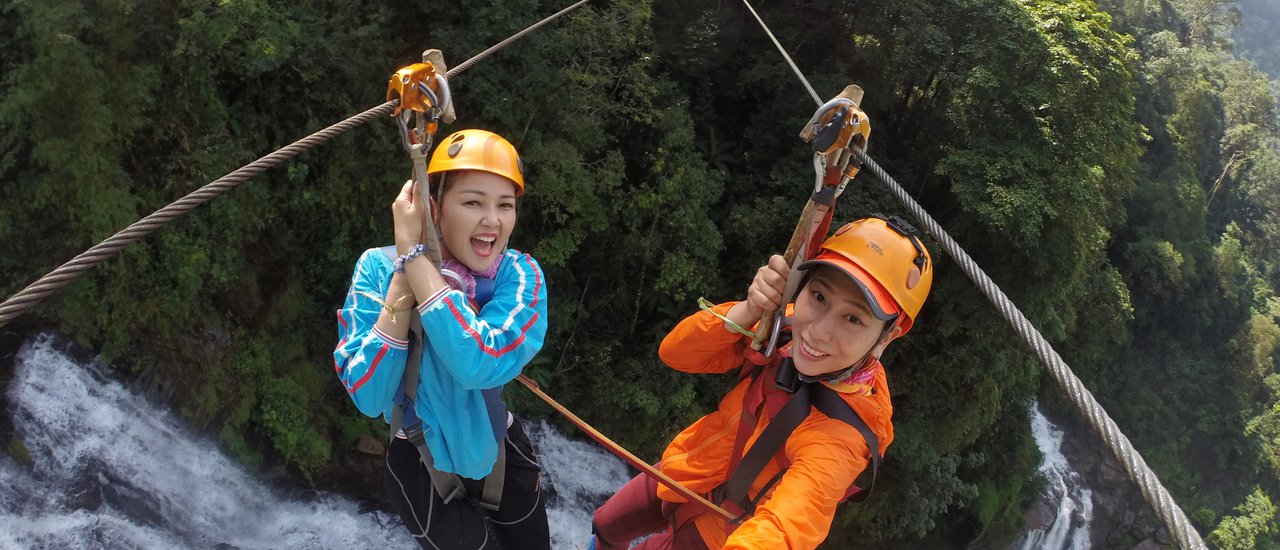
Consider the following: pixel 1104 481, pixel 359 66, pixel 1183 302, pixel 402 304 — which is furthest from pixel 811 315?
pixel 1183 302

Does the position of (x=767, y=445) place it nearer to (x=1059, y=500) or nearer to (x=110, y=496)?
(x=110, y=496)

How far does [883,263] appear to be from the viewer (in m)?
2.05

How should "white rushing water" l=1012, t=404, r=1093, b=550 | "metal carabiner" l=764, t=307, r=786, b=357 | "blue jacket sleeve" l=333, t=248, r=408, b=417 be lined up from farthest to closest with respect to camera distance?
"white rushing water" l=1012, t=404, r=1093, b=550, "metal carabiner" l=764, t=307, r=786, b=357, "blue jacket sleeve" l=333, t=248, r=408, b=417

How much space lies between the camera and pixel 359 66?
8.62 metres

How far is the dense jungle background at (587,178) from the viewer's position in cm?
816

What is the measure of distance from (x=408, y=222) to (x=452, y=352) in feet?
1.18

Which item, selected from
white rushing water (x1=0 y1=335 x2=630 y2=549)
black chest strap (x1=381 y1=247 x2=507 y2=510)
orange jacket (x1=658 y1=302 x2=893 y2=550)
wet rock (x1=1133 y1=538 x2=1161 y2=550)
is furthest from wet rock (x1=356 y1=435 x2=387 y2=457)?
wet rock (x1=1133 y1=538 x2=1161 y2=550)

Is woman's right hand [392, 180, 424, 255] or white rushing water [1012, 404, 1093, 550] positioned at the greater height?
woman's right hand [392, 180, 424, 255]

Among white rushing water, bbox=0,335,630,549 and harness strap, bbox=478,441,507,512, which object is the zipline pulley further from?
white rushing water, bbox=0,335,630,549

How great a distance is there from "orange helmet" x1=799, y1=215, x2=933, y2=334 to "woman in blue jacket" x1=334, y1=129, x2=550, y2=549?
34.3 inches

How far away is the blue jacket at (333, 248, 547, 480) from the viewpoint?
6.14 ft

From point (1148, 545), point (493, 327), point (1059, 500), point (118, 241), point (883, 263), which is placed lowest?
point (1148, 545)

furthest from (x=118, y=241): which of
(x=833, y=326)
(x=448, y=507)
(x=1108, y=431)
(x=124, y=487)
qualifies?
(x=124, y=487)

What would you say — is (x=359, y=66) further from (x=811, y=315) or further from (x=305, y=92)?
(x=811, y=315)
